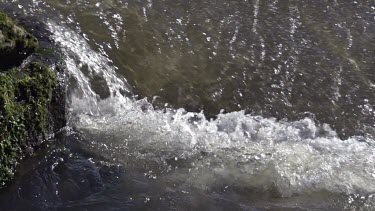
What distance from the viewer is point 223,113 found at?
19.9ft

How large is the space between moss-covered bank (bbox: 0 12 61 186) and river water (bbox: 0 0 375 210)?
5.8 inches

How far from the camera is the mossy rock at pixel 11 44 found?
4902 millimetres

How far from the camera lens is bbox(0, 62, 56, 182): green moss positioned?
4582mm

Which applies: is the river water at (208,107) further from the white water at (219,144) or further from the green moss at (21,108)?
the green moss at (21,108)

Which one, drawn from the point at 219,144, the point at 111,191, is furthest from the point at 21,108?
the point at 219,144

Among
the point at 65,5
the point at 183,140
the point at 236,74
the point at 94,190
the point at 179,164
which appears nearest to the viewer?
the point at 94,190

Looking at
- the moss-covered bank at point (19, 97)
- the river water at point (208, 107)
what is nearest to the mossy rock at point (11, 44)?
the moss-covered bank at point (19, 97)

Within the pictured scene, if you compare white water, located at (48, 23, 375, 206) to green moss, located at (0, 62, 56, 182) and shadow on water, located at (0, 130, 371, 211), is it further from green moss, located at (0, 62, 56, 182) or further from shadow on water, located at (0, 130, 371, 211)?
green moss, located at (0, 62, 56, 182)

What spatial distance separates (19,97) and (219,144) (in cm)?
181

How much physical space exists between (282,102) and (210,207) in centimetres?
210

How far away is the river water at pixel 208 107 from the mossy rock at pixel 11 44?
1.62 feet

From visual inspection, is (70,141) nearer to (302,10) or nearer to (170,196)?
(170,196)

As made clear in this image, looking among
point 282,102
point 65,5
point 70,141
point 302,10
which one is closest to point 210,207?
point 70,141

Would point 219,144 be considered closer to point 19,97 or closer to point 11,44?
point 19,97
